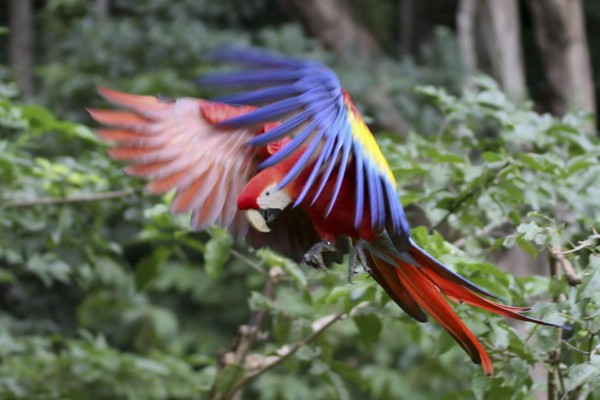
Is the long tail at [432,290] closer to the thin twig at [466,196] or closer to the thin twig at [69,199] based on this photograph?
→ the thin twig at [466,196]

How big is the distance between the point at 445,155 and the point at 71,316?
2988 millimetres

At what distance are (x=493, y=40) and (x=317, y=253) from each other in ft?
8.54

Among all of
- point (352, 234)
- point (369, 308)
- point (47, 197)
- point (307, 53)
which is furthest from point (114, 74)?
point (352, 234)

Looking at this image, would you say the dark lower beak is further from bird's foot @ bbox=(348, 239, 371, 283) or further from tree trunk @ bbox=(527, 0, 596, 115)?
tree trunk @ bbox=(527, 0, 596, 115)

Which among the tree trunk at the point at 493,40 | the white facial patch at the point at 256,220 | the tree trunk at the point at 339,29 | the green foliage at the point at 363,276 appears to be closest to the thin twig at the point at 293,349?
the green foliage at the point at 363,276

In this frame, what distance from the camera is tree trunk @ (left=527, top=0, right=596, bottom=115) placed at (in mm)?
3439

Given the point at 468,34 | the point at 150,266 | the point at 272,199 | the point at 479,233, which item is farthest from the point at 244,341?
the point at 468,34

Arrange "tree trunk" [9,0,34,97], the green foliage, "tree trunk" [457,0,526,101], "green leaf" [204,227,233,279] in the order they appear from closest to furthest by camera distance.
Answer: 1. the green foliage
2. "green leaf" [204,227,233,279]
3. "tree trunk" [457,0,526,101]
4. "tree trunk" [9,0,34,97]

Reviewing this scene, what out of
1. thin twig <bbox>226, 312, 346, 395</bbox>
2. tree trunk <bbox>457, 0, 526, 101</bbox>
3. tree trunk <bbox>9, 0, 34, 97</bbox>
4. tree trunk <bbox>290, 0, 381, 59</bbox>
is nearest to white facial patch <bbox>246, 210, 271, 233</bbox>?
thin twig <bbox>226, 312, 346, 395</bbox>

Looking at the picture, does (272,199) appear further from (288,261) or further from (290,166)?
(288,261)

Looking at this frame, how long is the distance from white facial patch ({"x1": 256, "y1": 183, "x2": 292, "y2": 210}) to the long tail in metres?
0.16

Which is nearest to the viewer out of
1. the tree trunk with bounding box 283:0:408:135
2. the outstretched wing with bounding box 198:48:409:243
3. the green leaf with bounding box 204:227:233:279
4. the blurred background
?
the outstretched wing with bounding box 198:48:409:243

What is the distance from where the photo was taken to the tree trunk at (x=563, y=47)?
344cm

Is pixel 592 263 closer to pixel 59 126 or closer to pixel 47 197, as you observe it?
pixel 59 126
